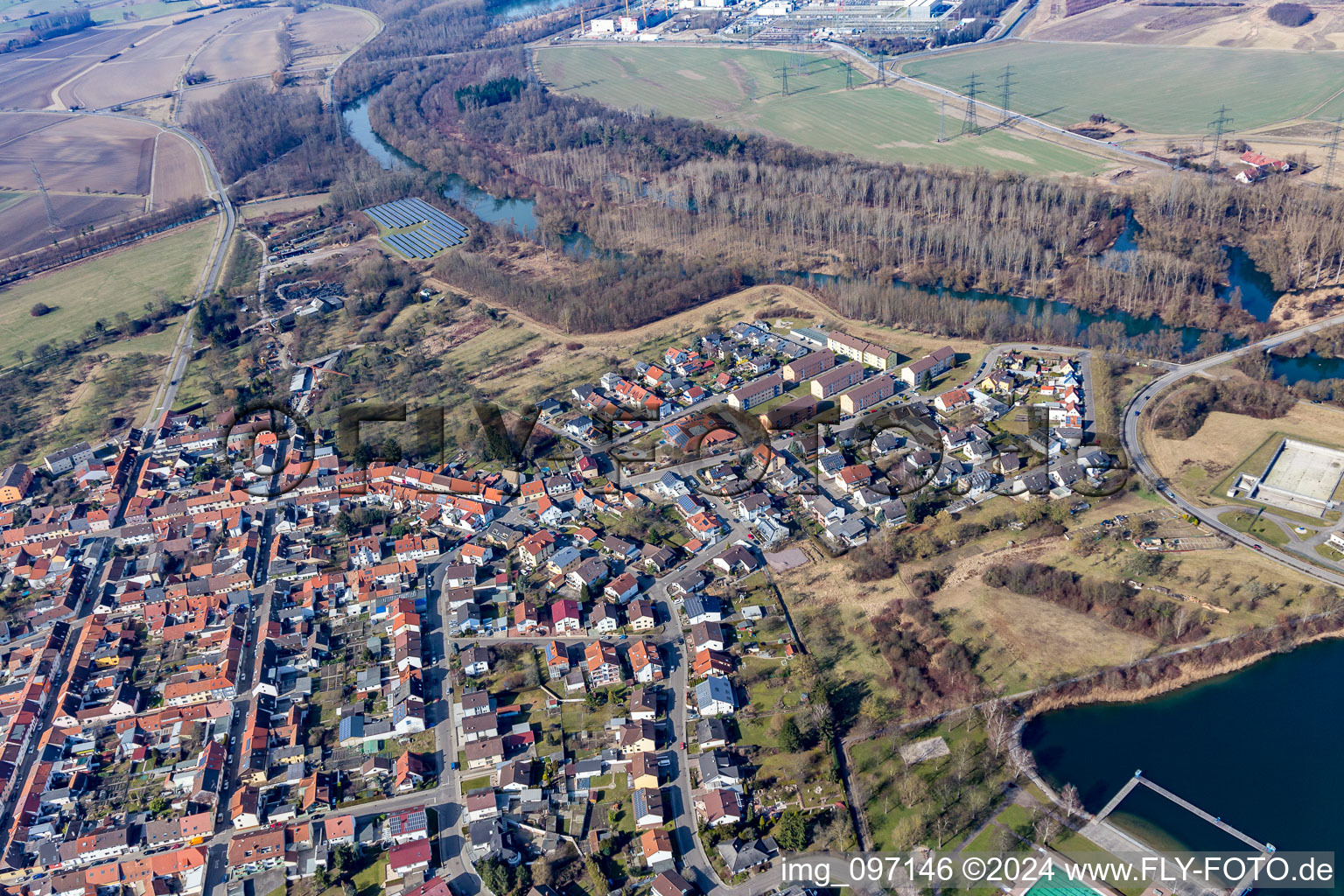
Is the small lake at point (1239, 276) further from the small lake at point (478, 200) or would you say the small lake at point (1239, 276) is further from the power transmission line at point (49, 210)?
the power transmission line at point (49, 210)

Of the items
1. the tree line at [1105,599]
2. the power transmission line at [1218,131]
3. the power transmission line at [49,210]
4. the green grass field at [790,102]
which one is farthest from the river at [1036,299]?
the power transmission line at [49,210]

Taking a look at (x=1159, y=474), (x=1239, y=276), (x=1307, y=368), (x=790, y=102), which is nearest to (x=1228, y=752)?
(x=1159, y=474)

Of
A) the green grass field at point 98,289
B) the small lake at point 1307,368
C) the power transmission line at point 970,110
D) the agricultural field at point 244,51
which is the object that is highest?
the agricultural field at point 244,51

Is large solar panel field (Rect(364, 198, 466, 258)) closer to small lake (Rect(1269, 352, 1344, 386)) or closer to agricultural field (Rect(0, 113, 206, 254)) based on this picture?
agricultural field (Rect(0, 113, 206, 254))

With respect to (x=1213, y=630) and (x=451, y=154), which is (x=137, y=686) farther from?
(x=451, y=154)

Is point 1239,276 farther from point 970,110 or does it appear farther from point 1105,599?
point 970,110

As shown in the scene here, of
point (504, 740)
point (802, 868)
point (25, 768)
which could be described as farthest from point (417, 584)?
point (802, 868)
